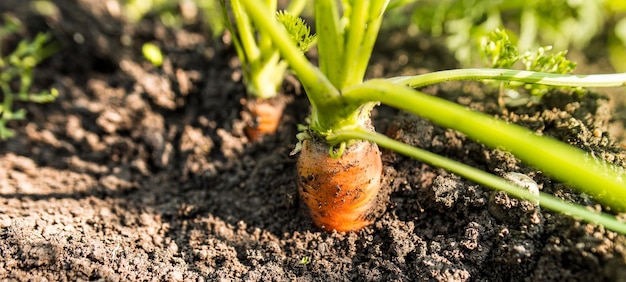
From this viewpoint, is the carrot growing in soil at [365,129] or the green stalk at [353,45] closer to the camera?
the carrot growing in soil at [365,129]

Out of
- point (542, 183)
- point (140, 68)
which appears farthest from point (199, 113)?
point (542, 183)

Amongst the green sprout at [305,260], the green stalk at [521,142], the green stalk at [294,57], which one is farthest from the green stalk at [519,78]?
the green sprout at [305,260]

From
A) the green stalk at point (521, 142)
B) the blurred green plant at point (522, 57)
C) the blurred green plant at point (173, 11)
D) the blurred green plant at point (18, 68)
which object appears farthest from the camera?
the blurred green plant at point (173, 11)

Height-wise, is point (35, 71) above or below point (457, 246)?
above

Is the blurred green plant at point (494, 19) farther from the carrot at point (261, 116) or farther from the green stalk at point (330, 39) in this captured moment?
the green stalk at point (330, 39)

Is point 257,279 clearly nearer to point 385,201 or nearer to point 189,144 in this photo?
point 385,201

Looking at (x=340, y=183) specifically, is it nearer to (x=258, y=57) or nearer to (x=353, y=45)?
(x=353, y=45)
